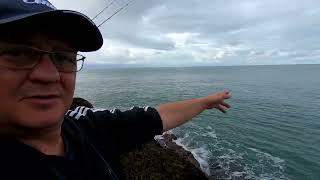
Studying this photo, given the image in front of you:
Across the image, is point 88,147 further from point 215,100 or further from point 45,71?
point 215,100

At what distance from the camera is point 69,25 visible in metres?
2.14

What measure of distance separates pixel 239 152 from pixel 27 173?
25.3 m

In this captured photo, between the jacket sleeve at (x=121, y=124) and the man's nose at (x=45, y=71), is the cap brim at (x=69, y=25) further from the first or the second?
the jacket sleeve at (x=121, y=124)

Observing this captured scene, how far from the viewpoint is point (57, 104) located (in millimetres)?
2041

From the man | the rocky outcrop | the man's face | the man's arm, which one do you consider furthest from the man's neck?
the rocky outcrop

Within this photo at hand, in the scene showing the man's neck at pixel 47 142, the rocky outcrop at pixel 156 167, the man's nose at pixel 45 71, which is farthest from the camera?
the rocky outcrop at pixel 156 167

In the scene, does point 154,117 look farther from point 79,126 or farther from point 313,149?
point 313,149

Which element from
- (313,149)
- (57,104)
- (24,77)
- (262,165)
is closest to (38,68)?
(24,77)

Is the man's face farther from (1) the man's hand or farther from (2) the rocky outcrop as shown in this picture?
(2) the rocky outcrop

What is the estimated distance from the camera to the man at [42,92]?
1859 millimetres

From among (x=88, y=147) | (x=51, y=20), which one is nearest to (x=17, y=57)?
(x=51, y=20)

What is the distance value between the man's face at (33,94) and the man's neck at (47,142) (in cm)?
12

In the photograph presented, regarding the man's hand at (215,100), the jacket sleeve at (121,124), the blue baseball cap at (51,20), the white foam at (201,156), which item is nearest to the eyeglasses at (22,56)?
the blue baseball cap at (51,20)

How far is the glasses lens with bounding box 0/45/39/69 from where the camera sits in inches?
73.9
